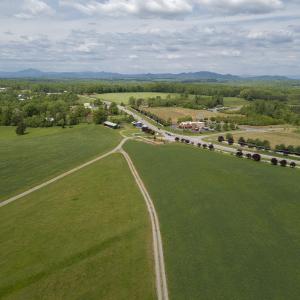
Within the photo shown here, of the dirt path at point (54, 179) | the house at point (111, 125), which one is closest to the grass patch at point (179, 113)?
the house at point (111, 125)

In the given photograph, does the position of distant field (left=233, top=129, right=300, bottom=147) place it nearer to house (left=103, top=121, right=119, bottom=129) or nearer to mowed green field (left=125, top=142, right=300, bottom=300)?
mowed green field (left=125, top=142, right=300, bottom=300)

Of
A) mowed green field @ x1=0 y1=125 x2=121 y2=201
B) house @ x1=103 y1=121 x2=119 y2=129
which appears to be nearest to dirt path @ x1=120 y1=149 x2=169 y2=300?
mowed green field @ x1=0 y1=125 x2=121 y2=201

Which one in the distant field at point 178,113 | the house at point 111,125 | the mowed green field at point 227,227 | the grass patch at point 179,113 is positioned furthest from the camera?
the distant field at point 178,113

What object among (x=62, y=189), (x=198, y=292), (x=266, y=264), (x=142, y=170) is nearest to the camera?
(x=198, y=292)

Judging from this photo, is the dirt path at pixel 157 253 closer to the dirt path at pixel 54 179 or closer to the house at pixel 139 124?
the dirt path at pixel 54 179

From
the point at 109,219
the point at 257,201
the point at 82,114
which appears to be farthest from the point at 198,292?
the point at 82,114

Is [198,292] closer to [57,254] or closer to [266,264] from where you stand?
[266,264]

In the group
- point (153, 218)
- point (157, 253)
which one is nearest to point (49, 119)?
point (153, 218)

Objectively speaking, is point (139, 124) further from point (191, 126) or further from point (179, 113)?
point (179, 113)
